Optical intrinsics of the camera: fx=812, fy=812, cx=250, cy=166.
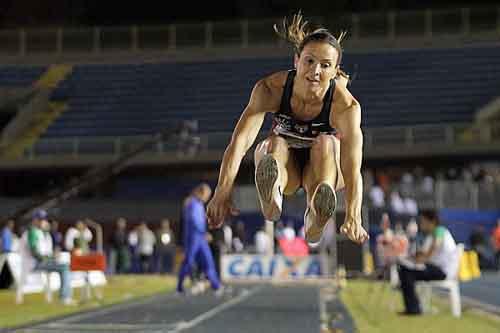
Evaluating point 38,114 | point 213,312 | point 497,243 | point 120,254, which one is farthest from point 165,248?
point 213,312

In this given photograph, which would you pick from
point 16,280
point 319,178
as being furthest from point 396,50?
point 319,178

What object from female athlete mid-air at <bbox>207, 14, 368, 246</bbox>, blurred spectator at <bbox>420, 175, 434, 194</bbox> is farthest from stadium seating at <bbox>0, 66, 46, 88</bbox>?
female athlete mid-air at <bbox>207, 14, 368, 246</bbox>

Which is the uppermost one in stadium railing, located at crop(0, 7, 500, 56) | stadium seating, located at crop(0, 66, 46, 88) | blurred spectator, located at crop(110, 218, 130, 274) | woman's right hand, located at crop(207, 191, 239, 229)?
stadium railing, located at crop(0, 7, 500, 56)

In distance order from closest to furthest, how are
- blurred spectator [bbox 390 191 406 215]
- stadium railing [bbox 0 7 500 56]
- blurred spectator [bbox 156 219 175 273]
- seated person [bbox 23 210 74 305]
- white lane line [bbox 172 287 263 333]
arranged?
1. white lane line [bbox 172 287 263 333]
2. seated person [bbox 23 210 74 305]
3. blurred spectator [bbox 390 191 406 215]
4. blurred spectator [bbox 156 219 175 273]
5. stadium railing [bbox 0 7 500 56]

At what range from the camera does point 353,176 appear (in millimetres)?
4273

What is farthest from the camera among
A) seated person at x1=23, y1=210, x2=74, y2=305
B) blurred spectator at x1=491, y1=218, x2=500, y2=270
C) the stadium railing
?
the stadium railing

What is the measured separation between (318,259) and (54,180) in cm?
→ 1071

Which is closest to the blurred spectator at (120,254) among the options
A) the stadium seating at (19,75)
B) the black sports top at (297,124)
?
the stadium seating at (19,75)

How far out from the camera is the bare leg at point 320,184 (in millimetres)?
4184

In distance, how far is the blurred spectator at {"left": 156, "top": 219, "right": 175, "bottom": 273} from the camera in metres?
20.4

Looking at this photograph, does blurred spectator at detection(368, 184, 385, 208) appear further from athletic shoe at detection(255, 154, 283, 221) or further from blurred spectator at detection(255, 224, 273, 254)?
athletic shoe at detection(255, 154, 283, 221)

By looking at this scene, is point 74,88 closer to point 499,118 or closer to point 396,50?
point 396,50

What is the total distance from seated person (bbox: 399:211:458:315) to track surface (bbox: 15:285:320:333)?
1084 millimetres

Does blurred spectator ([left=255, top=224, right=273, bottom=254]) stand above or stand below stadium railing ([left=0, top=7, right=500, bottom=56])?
below
